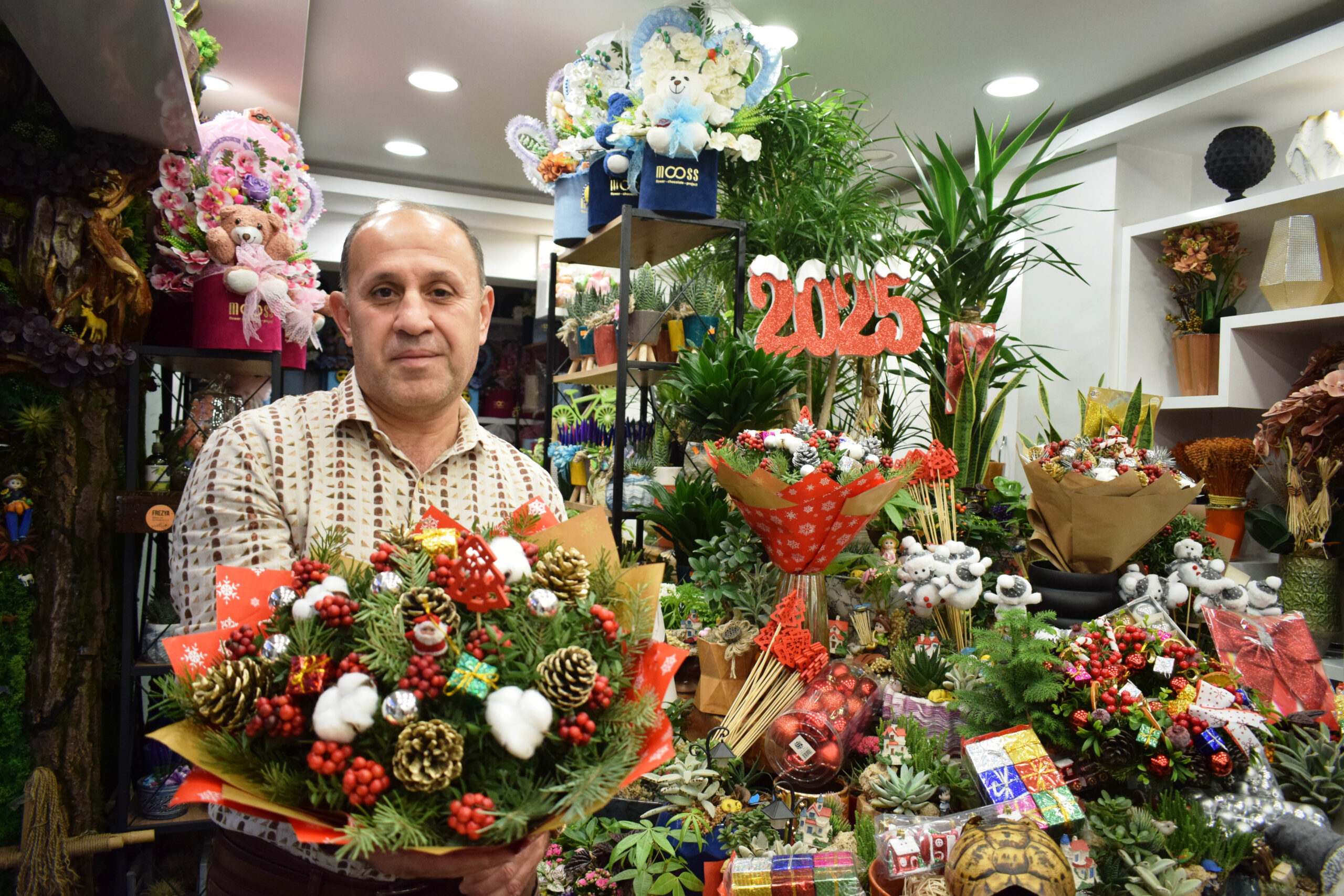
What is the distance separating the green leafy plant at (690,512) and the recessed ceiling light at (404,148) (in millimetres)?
3370

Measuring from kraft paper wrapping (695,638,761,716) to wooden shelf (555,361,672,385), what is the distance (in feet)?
3.48

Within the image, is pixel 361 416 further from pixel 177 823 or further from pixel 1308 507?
pixel 1308 507

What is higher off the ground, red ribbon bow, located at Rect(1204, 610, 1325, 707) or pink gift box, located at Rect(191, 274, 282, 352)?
pink gift box, located at Rect(191, 274, 282, 352)

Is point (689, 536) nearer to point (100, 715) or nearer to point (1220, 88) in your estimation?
point (100, 715)

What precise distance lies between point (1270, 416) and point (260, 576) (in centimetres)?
298

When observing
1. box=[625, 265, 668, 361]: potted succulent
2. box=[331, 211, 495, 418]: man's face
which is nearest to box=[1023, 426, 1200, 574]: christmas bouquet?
box=[625, 265, 668, 361]: potted succulent

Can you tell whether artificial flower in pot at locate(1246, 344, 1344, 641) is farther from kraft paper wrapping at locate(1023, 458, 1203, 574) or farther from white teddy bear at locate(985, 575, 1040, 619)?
white teddy bear at locate(985, 575, 1040, 619)

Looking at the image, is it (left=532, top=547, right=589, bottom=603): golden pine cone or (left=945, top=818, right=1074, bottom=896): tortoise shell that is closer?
(left=532, top=547, right=589, bottom=603): golden pine cone

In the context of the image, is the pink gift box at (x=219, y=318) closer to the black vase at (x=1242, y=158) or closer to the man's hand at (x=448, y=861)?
the man's hand at (x=448, y=861)

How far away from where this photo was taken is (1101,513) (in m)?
1.85

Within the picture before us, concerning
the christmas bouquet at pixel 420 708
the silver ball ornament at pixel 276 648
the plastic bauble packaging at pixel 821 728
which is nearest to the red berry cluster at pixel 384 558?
the christmas bouquet at pixel 420 708

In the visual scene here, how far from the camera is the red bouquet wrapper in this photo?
68.4 inches

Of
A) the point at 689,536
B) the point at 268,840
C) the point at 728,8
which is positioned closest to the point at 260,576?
the point at 268,840

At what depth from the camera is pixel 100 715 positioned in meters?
2.22
